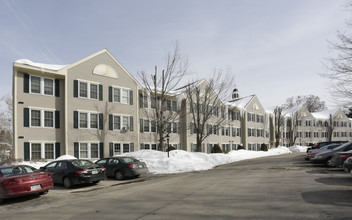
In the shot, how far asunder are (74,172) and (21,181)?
3.29 m

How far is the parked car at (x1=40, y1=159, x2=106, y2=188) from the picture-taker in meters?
12.8

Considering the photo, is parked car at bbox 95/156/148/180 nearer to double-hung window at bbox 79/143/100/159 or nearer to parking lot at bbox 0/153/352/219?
parking lot at bbox 0/153/352/219

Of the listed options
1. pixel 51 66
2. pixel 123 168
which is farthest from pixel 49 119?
pixel 123 168

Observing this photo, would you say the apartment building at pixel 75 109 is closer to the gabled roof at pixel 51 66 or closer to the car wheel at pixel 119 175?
the gabled roof at pixel 51 66

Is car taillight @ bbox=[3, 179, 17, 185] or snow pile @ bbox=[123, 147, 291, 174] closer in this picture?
car taillight @ bbox=[3, 179, 17, 185]

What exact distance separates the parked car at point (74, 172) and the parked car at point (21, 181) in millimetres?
1992

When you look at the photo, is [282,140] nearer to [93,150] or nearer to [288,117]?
[288,117]

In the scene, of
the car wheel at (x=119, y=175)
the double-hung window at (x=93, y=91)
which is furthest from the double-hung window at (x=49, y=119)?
the car wheel at (x=119, y=175)

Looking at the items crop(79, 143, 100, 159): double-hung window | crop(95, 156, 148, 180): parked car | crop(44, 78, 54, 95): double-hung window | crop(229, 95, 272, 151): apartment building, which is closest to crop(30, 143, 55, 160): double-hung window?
crop(79, 143, 100, 159): double-hung window

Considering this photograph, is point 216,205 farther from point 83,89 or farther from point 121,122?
point 121,122

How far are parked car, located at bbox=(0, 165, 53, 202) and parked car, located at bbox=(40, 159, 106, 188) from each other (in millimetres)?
1992

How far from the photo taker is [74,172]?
12875 mm

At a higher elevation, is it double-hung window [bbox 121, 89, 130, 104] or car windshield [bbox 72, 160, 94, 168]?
double-hung window [bbox 121, 89, 130, 104]

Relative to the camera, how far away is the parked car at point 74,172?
12.8 metres
